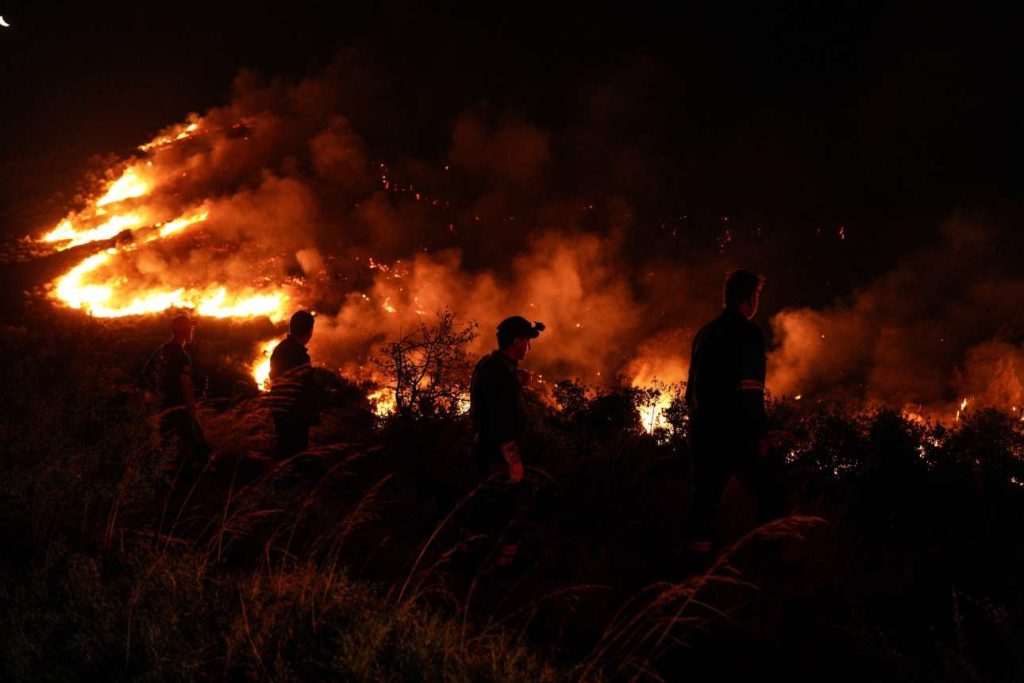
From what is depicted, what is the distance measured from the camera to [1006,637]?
302 centimetres

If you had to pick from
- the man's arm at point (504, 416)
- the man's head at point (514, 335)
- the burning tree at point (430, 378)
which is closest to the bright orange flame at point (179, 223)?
the burning tree at point (430, 378)

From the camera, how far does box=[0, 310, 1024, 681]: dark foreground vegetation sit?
2.82 metres

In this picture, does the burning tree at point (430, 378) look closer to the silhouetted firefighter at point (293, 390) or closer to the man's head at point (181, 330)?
the silhouetted firefighter at point (293, 390)

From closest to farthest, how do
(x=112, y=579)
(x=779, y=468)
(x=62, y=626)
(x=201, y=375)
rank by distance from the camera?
(x=62, y=626)
(x=112, y=579)
(x=779, y=468)
(x=201, y=375)

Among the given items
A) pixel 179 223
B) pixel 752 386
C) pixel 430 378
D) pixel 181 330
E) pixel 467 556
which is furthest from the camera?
pixel 179 223

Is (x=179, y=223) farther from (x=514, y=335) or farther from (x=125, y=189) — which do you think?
(x=514, y=335)

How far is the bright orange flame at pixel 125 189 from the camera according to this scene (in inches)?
1150

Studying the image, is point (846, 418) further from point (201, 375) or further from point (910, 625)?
point (201, 375)

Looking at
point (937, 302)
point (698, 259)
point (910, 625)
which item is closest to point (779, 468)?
point (910, 625)

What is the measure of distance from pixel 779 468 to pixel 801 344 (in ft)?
86.2

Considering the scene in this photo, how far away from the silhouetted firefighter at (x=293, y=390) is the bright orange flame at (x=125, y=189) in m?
27.4

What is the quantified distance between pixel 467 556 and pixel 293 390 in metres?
2.20

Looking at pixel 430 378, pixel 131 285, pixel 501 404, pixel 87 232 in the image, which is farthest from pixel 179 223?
pixel 501 404

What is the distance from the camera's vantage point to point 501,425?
437 centimetres
